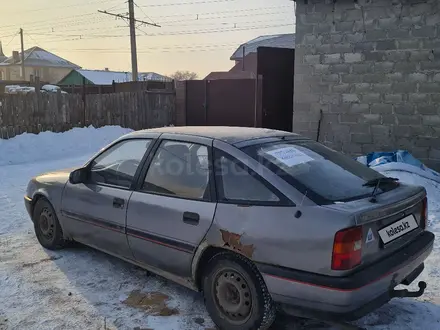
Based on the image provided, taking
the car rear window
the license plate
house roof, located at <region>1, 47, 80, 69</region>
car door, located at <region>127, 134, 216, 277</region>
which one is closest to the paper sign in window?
the car rear window

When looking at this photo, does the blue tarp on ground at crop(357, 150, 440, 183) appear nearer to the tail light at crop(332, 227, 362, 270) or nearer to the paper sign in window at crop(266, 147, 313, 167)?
the paper sign in window at crop(266, 147, 313, 167)

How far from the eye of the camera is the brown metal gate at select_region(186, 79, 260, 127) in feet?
42.7

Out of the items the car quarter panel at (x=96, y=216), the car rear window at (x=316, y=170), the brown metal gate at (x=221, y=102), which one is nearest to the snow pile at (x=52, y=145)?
the brown metal gate at (x=221, y=102)

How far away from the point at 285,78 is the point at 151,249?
831 centimetres

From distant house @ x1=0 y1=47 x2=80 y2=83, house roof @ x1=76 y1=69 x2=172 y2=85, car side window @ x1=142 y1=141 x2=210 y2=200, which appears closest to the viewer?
car side window @ x1=142 y1=141 x2=210 y2=200

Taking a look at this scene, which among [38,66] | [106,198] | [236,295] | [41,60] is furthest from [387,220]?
[41,60]

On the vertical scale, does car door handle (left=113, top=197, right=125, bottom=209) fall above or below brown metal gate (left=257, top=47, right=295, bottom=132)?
below

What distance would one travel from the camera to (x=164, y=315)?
3350 millimetres

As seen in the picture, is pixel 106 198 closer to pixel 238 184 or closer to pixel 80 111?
pixel 238 184

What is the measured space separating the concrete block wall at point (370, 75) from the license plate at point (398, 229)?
5.20 m

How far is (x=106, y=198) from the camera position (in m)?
3.87

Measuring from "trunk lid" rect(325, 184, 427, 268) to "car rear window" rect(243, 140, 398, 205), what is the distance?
0.37ft

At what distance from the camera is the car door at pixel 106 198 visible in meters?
3.76

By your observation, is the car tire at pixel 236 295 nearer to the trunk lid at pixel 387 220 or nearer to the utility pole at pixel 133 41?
the trunk lid at pixel 387 220
